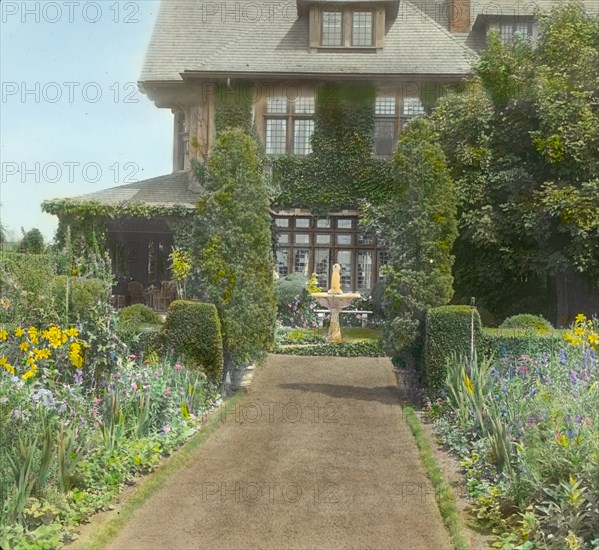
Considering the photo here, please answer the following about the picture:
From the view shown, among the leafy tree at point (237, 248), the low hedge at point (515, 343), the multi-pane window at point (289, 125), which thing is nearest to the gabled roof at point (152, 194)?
the multi-pane window at point (289, 125)

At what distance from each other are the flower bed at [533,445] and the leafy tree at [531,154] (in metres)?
8.25

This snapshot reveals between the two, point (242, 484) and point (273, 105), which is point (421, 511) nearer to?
point (242, 484)

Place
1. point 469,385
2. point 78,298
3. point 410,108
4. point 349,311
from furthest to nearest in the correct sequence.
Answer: point 410,108, point 349,311, point 469,385, point 78,298

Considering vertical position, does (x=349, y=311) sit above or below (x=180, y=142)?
below

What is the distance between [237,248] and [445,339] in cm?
367

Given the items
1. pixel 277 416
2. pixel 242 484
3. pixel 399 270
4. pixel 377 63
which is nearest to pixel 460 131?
pixel 377 63

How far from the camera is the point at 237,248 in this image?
44.2 ft

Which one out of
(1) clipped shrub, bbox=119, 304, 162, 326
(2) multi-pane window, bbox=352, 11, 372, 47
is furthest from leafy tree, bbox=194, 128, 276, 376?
(2) multi-pane window, bbox=352, 11, 372, 47

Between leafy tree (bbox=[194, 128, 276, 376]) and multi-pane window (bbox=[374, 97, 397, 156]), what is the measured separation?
32.9ft

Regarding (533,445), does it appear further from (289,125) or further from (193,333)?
(289,125)

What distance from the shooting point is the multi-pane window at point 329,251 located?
23719 millimetres

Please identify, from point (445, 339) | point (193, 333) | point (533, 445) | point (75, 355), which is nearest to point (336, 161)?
point (445, 339)

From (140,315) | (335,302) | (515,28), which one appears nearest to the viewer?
(140,315)

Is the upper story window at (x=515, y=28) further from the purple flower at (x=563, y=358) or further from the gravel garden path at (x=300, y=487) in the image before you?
the purple flower at (x=563, y=358)
